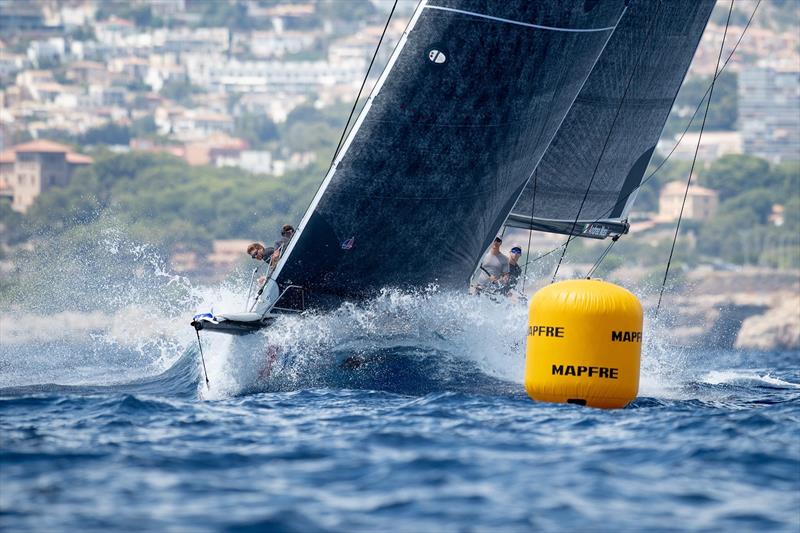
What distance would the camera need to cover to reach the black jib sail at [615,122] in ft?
46.4

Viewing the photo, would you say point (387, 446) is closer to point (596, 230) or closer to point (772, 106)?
point (596, 230)

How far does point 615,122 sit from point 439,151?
3.34 m

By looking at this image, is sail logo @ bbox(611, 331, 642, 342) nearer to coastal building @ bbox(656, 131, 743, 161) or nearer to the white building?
coastal building @ bbox(656, 131, 743, 161)

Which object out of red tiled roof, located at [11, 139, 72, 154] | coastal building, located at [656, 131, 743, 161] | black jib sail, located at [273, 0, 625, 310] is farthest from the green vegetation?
black jib sail, located at [273, 0, 625, 310]

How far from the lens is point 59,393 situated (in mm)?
11586

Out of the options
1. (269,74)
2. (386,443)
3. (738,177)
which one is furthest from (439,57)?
(269,74)

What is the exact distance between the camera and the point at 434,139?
1168 centimetres

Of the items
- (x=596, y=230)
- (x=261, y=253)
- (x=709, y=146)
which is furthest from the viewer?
(x=709, y=146)

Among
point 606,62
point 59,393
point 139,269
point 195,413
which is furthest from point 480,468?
point 139,269

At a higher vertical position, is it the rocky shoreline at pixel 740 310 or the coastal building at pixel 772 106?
the coastal building at pixel 772 106

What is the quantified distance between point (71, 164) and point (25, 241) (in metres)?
16.2

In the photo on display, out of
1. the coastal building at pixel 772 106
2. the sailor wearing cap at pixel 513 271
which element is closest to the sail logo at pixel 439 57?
the sailor wearing cap at pixel 513 271

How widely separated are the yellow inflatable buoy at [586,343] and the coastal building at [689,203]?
86161 millimetres

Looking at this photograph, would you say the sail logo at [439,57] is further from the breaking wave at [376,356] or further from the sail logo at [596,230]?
the sail logo at [596,230]
